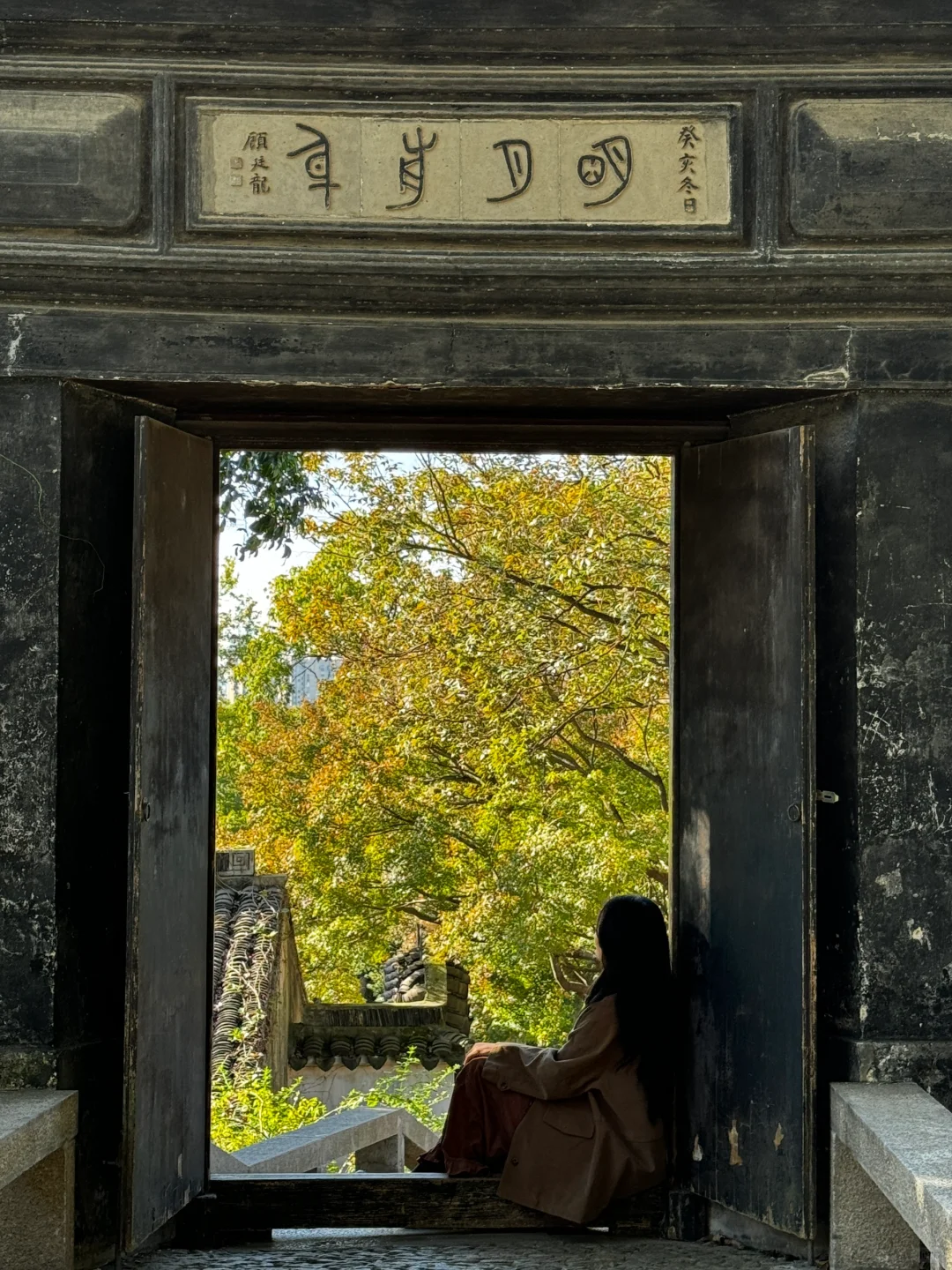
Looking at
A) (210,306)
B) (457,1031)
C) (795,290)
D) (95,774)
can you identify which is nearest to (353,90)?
(210,306)

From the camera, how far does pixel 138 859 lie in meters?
4.48

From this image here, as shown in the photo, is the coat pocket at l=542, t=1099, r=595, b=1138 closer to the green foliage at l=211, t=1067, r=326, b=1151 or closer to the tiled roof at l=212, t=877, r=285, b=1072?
the green foliage at l=211, t=1067, r=326, b=1151

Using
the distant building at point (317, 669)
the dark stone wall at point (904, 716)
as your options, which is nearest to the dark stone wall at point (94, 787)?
the dark stone wall at point (904, 716)

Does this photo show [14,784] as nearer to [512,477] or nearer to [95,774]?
[95,774]

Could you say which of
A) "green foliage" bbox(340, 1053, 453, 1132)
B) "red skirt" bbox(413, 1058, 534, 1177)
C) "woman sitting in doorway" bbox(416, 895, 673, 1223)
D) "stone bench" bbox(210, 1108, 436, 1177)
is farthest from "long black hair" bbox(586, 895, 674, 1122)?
"green foliage" bbox(340, 1053, 453, 1132)

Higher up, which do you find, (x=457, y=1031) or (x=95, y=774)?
(x=95, y=774)

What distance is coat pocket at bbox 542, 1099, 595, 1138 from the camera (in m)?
5.39

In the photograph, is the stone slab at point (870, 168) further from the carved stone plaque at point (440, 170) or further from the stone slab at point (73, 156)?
the stone slab at point (73, 156)

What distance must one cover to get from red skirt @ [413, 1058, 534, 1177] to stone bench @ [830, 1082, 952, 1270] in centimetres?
153

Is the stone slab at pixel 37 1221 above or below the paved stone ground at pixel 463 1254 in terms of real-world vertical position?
above

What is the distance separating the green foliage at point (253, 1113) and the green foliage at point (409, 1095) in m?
0.48

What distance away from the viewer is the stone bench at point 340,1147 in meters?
6.43

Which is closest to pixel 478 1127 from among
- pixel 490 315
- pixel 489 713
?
pixel 490 315

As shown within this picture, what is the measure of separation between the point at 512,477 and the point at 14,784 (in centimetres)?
1066
